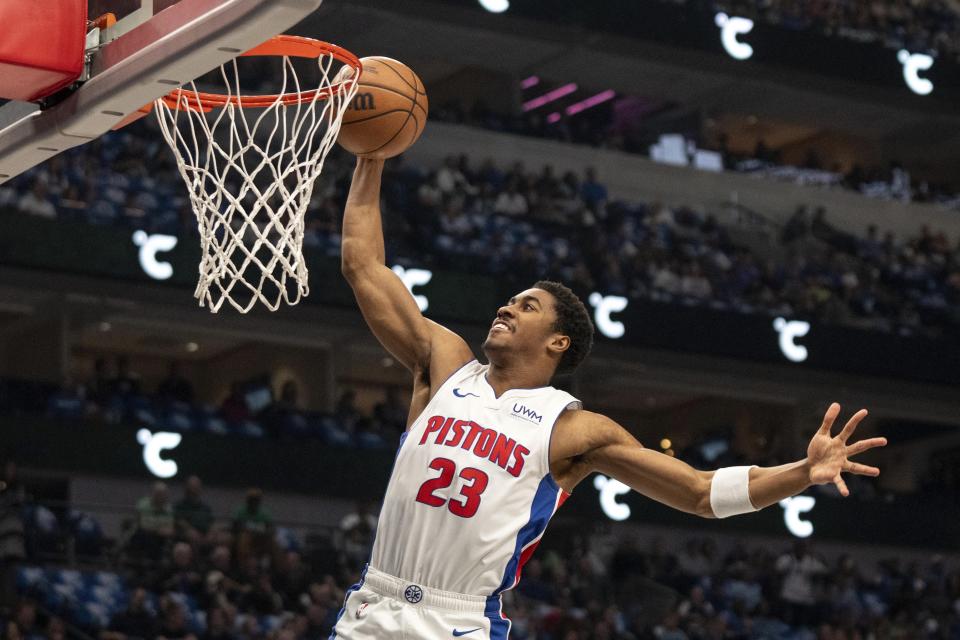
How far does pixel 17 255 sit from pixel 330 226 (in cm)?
336

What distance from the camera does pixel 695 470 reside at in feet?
16.3

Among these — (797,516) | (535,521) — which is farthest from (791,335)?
(535,521)

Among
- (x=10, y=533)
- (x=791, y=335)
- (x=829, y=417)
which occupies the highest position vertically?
(x=791, y=335)

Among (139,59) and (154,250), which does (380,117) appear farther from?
(154,250)

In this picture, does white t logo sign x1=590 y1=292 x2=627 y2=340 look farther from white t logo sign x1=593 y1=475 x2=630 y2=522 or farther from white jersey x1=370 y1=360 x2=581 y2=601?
white jersey x1=370 y1=360 x2=581 y2=601

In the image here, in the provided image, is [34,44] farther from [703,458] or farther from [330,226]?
[703,458]

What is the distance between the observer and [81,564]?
1285cm

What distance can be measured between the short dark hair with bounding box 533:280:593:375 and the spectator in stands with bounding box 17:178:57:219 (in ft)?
36.8

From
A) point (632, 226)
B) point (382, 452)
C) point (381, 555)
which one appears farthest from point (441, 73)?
point (381, 555)

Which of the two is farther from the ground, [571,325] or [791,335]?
[791,335]

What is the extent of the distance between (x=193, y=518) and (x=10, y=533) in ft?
5.34

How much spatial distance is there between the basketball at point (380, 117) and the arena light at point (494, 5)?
48.0 feet

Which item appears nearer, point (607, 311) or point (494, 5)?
point (607, 311)

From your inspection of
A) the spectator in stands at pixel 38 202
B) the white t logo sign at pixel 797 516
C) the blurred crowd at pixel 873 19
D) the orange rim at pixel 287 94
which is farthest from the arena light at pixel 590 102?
the orange rim at pixel 287 94
